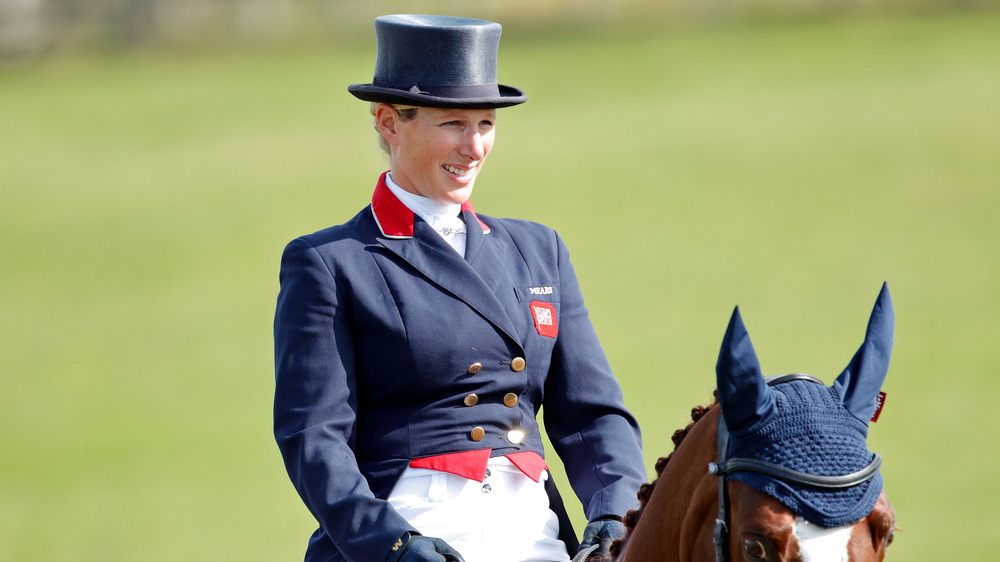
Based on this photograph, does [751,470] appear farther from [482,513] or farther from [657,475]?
[482,513]

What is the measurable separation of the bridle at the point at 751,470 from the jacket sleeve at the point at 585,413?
95 cm

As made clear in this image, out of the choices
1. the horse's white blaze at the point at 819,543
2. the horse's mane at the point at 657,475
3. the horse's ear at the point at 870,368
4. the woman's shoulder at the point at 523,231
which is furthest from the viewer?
the woman's shoulder at the point at 523,231


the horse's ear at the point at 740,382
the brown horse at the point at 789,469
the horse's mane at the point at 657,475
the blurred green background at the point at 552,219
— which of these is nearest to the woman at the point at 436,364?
the horse's mane at the point at 657,475

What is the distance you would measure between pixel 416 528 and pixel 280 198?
1790 centimetres

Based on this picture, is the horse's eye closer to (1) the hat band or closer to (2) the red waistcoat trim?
(2) the red waistcoat trim

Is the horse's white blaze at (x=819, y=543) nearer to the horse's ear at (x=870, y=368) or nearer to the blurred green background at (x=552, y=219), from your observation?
the horse's ear at (x=870, y=368)

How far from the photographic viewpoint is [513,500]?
2.83 metres

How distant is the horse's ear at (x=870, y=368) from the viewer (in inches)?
76.7

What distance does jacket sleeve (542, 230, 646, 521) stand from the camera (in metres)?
2.94

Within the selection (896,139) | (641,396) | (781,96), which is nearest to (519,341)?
(641,396)

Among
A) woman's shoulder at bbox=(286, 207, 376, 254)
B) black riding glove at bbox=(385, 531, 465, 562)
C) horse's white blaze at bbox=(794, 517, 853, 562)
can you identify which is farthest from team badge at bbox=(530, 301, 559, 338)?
horse's white blaze at bbox=(794, 517, 853, 562)

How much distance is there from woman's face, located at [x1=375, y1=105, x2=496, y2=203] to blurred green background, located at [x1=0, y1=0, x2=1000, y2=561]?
7.53 metres

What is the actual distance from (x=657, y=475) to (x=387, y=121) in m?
1.22

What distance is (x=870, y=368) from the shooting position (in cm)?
197
